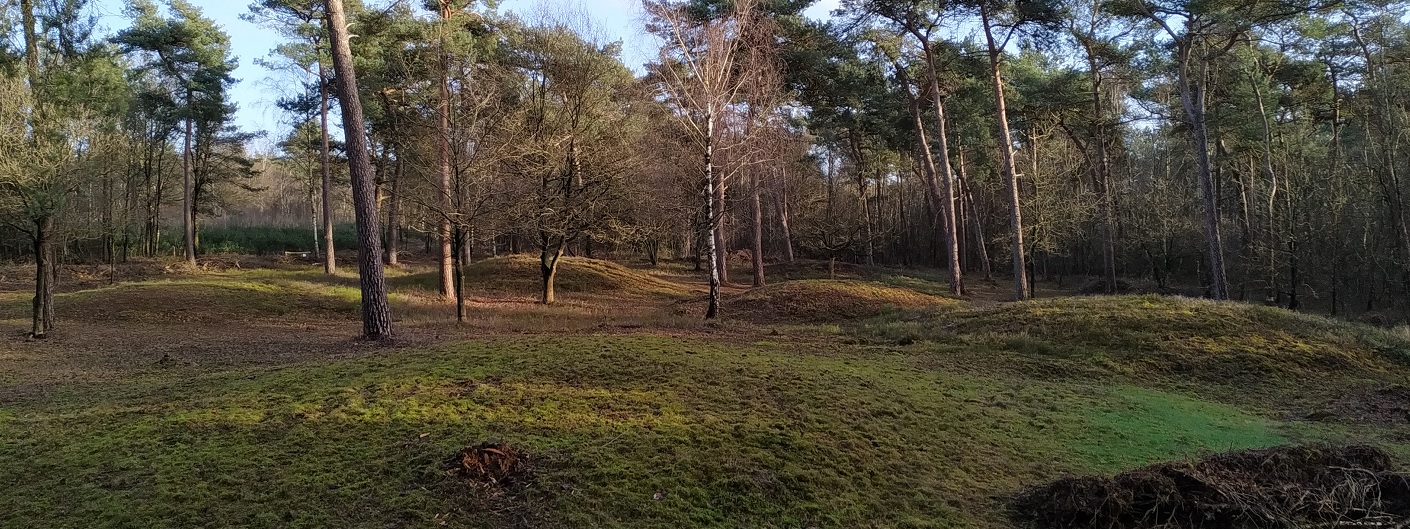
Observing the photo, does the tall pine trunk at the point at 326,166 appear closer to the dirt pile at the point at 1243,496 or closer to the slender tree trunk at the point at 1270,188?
the dirt pile at the point at 1243,496

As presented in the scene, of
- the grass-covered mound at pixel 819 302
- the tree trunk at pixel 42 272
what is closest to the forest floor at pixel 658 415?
the tree trunk at pixel 42 272

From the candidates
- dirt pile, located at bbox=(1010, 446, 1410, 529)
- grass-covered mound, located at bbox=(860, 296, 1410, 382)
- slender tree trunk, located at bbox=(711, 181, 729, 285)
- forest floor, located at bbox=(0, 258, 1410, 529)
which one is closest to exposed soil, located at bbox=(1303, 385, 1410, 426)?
forest floor, located at bbox=(0, 258, 1410, 529)

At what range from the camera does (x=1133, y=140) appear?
46.2 m

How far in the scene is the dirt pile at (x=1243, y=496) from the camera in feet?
Result: 12.5

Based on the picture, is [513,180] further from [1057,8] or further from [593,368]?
[1057,8]

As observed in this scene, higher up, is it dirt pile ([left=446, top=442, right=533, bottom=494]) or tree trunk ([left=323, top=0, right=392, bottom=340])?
tree trunk ([left=323, top=0, right=392, bottom=340])

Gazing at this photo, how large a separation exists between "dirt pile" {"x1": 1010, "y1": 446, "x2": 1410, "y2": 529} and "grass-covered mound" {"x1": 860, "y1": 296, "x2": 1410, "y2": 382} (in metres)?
6.76

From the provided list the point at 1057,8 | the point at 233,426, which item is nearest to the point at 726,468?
the point at 233,426

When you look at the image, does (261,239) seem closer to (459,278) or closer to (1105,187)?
(459,278)

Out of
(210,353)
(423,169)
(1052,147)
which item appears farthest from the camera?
(1052,147)

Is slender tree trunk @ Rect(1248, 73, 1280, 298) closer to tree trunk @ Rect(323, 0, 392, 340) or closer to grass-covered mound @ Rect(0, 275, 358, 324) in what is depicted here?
tree trunk @ Rect(323, 0, 392, 340)

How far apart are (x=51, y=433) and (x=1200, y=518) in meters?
8.26

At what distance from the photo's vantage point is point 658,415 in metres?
6.03

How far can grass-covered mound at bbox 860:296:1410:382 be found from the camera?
1067 centimetres
